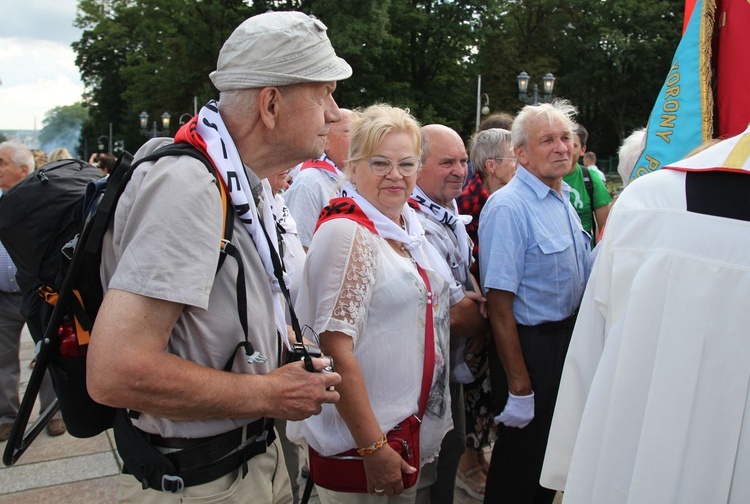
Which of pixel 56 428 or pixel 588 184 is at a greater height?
pixel 588 184

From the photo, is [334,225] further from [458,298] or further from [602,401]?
[602,401]

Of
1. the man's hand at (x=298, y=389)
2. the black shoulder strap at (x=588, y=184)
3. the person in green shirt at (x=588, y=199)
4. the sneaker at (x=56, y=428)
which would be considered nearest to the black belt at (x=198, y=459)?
the man's hand at (x=298, y=389)

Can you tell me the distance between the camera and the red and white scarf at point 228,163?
1.66 m

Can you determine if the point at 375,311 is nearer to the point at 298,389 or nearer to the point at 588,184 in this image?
the point at 298,389

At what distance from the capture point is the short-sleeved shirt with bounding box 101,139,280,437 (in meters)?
1.49

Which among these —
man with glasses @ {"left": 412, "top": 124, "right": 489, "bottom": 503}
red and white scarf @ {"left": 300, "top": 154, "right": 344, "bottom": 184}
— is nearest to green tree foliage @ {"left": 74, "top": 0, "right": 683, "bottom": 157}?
red and white scarf @ {"left": 300, "top": 154, "right": 344, "bottom": 184}

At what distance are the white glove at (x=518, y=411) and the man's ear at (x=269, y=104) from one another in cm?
191

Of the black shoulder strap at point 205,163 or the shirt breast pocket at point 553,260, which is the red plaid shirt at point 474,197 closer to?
the shirt breast pocket at point 553,260

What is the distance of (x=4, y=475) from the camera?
4.10 meters

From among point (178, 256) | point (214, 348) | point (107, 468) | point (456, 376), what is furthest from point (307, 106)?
point (107, 468)

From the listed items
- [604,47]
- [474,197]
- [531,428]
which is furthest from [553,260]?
[604,47]

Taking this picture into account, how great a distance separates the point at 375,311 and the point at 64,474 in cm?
289

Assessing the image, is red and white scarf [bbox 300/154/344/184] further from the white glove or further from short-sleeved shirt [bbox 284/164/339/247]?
the white glove

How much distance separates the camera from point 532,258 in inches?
122
